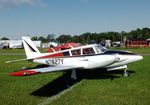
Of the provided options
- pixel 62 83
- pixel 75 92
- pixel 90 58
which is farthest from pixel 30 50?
pixel 75 92

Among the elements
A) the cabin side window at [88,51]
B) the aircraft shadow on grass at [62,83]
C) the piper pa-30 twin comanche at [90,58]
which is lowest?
the aircraft shadow on grass at [62,83]

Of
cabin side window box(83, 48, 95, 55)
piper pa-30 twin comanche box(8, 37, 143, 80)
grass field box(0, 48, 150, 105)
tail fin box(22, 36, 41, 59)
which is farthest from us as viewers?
tail fin box(22, 36, 41, 59)

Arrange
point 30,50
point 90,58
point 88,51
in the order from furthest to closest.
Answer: point 30,50, point 88,51, point 90,58

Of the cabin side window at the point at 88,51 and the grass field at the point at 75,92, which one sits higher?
the cabin side window at the point at 88,51

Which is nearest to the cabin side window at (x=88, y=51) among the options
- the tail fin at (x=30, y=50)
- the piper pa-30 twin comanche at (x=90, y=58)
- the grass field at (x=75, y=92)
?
the piper pa-30 twin comanche at (x=90, y=58)

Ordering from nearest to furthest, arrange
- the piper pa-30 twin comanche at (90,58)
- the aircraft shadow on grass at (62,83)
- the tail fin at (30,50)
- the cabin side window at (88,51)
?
the aircraft shadow on grass at (62,83)
the piper pa-30 twin comanche at (90,58)
the cabin side window at (88,51)
the tail fin at (30,50)

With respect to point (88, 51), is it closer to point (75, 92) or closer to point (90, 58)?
point (90, 58)

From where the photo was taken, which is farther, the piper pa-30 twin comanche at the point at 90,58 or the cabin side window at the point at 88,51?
the cabin side window at the point at 88,51

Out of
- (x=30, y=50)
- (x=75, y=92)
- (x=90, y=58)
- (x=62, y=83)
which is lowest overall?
(x=62, y=83)

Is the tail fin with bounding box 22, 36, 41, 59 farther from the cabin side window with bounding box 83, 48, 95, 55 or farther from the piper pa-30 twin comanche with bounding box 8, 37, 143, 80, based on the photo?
the cabin side window with bounding box 83, 48, 95, 55

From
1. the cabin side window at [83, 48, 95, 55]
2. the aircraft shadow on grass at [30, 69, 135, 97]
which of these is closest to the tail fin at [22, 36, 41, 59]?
the aircraft shadow on grass at [30, 69, 135, 97]

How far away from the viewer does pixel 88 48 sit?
16.4 meters

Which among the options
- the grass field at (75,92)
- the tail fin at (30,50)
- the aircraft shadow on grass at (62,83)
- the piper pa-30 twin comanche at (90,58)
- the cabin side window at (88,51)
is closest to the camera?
the grass field at (75,92)

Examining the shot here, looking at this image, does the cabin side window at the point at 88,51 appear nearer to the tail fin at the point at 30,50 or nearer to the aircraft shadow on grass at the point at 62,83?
the aircraft shadow on grass at the point at 62,83
